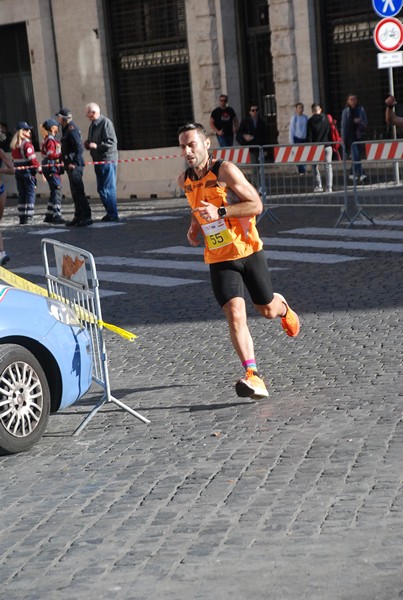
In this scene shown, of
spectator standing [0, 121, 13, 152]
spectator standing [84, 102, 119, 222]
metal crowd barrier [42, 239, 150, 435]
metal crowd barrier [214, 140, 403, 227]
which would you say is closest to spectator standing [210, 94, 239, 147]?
spectator standing [84, 102, 119, 222]

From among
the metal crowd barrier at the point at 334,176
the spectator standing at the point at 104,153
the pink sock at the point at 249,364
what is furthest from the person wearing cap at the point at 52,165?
the pink sock at the point at 249,364

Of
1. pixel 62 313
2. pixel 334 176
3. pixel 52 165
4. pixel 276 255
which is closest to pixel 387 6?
pixel 334 176

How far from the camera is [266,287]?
850 cm

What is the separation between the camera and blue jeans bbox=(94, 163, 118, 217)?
846 inches

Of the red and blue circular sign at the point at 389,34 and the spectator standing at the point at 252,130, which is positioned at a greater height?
the red and blue circular sign at the point at 389,34

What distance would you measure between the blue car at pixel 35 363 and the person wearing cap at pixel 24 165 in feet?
48.2

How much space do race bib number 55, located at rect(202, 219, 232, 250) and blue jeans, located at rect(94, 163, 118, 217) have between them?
13.3 meters

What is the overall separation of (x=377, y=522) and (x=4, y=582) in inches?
63.8

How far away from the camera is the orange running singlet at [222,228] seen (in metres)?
8.24

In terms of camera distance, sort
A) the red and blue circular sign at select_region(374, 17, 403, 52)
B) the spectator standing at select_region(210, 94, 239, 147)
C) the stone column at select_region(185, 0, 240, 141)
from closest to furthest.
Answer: the red and blue circular sign at select_region(374, 17, 403, 52) < the spectator standing at select_region(210, 94, 239, 147) < the stone column at select_region(185, 0, 240, 141)

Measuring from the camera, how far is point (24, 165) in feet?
73.5

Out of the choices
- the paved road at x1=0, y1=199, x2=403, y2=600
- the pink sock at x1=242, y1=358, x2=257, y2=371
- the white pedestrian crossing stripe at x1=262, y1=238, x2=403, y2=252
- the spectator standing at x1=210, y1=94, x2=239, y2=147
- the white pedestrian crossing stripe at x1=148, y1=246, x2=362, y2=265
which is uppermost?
the spectator standing at x1=210, y1=94, x2=239, y2=147

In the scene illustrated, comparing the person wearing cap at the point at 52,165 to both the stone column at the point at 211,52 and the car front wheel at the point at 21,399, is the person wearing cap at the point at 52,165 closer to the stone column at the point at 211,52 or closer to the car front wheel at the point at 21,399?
the stone column at the point at 211,52

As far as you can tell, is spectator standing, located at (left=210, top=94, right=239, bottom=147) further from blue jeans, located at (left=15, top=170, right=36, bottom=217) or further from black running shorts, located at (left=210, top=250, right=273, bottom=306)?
black running shorts, located at (left=210, top=250, right=273, bottom=306)
